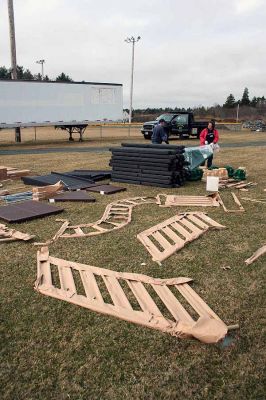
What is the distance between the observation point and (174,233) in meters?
6.60

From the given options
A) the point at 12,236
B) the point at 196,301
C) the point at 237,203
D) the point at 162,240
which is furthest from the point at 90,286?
the point at 237,203

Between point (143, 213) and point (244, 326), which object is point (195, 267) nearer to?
point (244, 326)

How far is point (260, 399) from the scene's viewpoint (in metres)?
2.82

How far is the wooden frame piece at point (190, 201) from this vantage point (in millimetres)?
8742

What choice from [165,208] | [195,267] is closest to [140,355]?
[195,267]

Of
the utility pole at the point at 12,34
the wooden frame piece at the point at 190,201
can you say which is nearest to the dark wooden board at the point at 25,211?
the wooden frame piece at the point at 190,201

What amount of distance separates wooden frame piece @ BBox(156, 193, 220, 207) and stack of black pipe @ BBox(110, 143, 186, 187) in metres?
1.40

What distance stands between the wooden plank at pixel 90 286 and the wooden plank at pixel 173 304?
27.2 inches

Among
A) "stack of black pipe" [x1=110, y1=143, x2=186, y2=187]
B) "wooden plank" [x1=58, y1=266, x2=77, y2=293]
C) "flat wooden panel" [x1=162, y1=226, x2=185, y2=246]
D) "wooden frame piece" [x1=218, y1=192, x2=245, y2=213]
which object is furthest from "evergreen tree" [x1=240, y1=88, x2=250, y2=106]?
"wooden plank" [x1=58, y1=266, x2=77, y2=293]

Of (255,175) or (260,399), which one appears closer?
(260,399)

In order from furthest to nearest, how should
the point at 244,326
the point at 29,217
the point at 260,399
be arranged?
the point at 29,217 → the point at 244,326 → the point at 260,399

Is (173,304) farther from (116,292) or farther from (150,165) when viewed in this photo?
(150,165)

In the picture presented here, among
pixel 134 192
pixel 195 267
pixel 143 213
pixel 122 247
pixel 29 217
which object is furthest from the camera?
pixel 134 192

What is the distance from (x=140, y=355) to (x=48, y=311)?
1.24 metres
